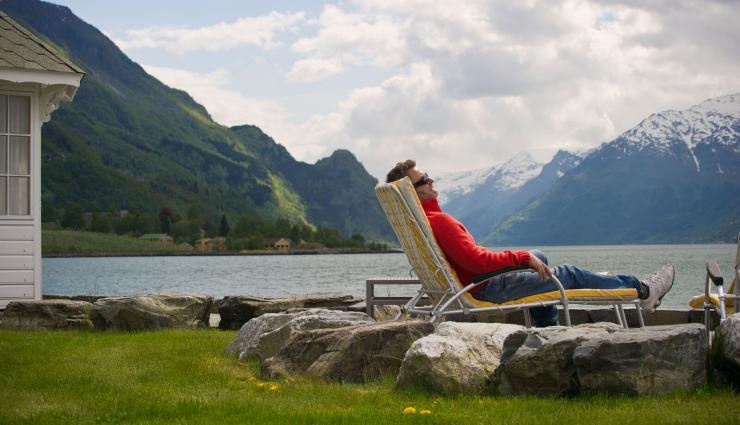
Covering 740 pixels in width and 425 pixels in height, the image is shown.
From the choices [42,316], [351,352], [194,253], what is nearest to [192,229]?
[194,253]

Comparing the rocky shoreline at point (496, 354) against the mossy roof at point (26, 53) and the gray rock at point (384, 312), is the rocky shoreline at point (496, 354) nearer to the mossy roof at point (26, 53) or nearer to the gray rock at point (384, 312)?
the gray rock at point (384, 312)

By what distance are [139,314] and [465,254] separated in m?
4.70

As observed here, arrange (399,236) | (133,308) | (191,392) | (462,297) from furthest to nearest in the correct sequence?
(133,308) < (399,236) < (462,297) < (191,392)

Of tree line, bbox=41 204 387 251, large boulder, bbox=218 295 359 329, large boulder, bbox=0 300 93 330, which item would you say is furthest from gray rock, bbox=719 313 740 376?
tree line, bbox=41 204 387 251

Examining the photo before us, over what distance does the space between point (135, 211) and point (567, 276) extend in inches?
7346

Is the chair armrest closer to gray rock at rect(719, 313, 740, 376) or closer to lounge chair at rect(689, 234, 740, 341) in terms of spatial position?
lounge chair at rect(689, 234, 740, 341)

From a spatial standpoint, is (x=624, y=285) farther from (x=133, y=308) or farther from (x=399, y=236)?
(x=133, y=308)

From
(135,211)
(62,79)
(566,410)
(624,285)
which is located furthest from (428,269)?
(135,211)

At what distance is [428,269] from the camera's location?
700cm

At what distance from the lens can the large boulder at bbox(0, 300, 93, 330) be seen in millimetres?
9953

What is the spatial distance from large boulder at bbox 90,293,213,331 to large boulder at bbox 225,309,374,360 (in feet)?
8.76

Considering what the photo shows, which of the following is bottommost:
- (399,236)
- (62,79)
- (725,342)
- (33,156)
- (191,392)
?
(191,392)

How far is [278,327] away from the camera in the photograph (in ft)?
24.2

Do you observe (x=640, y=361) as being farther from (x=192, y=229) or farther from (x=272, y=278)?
(x=192, y=229)
